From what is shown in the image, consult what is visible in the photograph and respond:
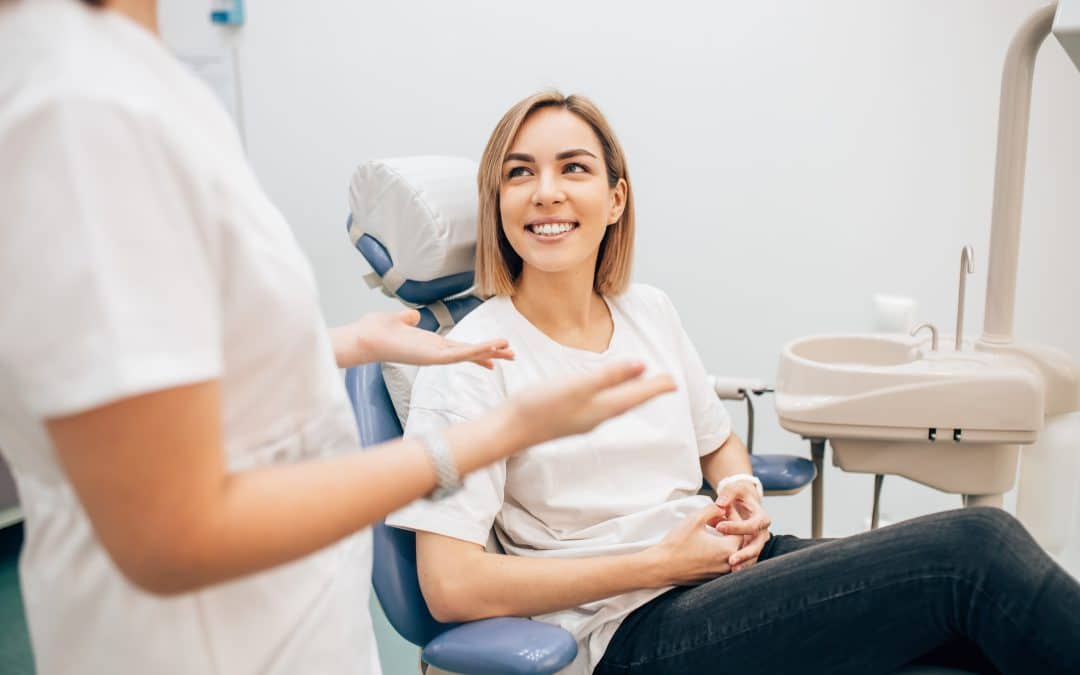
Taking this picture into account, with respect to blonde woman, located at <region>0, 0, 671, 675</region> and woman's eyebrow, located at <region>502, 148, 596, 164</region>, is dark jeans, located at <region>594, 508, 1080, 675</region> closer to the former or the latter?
blonde woman, located at <region>0, 0, 671, 675</region>

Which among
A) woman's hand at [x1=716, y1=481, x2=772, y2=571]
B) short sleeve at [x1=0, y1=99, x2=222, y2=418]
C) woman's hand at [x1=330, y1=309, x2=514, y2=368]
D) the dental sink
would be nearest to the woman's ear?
the dental sink

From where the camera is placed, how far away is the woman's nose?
133 centimetres

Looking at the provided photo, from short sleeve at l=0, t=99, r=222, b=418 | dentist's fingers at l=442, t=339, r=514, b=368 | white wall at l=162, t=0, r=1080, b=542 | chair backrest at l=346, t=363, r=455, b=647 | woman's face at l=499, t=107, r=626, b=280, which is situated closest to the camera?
short sleeve at l=0, t=99, r=222, b=418

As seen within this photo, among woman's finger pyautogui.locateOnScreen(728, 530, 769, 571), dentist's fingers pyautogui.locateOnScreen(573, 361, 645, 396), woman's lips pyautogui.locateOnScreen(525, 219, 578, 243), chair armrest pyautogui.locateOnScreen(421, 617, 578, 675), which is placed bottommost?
woman's finger pyautogui.locateOnScreen(728, 530, 769, 571)

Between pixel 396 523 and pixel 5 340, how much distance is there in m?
0.74

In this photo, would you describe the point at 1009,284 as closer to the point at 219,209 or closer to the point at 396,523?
the point at 396,523

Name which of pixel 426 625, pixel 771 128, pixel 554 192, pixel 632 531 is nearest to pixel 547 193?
pixel 554 192

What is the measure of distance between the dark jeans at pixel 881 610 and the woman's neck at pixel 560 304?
0.46m

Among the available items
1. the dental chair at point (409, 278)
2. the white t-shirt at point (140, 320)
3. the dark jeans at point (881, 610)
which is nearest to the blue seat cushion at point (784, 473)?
the dental chair at point (409, 278)

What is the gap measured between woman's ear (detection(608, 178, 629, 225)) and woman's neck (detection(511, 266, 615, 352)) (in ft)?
0.41

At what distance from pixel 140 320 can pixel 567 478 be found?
2.90ft

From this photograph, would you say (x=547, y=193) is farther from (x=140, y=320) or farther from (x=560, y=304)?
(x=140, y=320)

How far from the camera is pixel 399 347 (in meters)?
0.94

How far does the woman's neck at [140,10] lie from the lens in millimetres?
541
